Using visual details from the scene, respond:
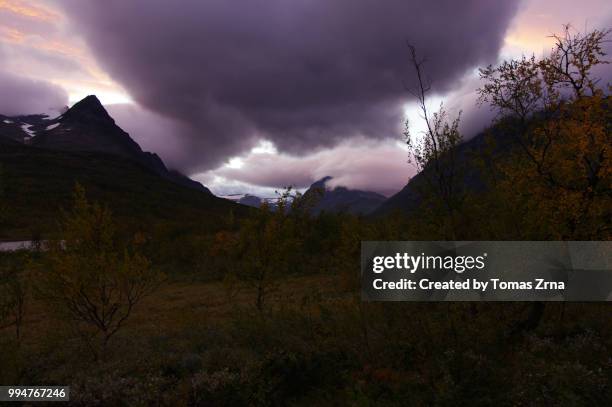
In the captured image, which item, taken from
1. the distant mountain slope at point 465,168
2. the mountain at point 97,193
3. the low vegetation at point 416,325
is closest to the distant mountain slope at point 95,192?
the mountain at point 97,193

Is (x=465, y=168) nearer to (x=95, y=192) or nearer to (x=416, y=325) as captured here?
(x=416, y=325)

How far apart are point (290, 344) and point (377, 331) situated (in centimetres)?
266

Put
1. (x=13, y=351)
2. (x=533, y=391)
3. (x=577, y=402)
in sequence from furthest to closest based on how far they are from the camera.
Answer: (x=13, y=351)
(x=533, y=391)
(x=577, y=402)

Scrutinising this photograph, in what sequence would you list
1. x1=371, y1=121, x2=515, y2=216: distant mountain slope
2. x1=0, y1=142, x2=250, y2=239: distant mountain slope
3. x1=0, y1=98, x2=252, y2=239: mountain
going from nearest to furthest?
x1=371, y1=121, x2=515, y2=216: distant mountain slope → x1=0, y1=98, x2=252, y2=239: mountain → x1=0, y1=142, x2=250, y2=239: distant mountain slope

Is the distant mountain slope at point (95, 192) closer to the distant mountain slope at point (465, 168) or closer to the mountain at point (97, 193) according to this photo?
the mountain at point (97, 193)

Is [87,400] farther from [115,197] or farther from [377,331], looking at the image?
[115,197]

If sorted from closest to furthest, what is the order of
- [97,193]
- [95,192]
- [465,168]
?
[465,168]
[97,193]
[95,192]

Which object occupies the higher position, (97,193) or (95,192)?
(95,192)

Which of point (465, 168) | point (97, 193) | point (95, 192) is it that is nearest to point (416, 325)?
point (465, 168)

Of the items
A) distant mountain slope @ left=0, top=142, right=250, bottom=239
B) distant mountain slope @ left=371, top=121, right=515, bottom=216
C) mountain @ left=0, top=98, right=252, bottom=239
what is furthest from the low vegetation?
distant mountain slope @ left=0, top=142, right=250, bottom=239

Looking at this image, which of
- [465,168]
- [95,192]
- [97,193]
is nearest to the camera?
[465,168]

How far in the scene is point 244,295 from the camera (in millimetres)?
27844

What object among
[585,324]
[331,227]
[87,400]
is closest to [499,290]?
[585,324]

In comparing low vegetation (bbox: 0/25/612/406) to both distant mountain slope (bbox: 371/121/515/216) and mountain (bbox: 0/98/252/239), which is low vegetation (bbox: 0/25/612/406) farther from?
mountain (bbox: 0/98/252/239)
